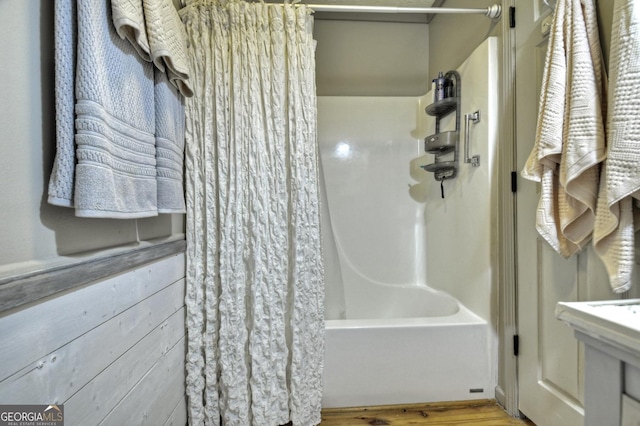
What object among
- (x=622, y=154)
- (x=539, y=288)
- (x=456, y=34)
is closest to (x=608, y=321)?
(x=622, y=154)

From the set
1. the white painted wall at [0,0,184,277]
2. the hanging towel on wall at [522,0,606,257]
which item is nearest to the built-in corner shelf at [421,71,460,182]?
the hanging towel on wall at [522,0,606,257]

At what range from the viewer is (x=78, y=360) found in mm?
667

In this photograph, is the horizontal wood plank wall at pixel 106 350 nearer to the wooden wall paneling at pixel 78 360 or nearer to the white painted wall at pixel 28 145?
the wooden wall paneling at pixel 78 360

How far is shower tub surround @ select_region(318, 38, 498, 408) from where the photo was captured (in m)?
1.45

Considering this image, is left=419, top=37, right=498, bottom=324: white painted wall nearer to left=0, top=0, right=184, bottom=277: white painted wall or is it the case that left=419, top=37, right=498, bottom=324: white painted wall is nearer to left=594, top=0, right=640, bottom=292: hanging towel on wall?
left=594, top=0, right=640, bottom=292: hanging towel on wall

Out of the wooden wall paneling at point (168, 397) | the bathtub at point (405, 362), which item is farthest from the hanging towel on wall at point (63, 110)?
the bathtub at point (405, 362)

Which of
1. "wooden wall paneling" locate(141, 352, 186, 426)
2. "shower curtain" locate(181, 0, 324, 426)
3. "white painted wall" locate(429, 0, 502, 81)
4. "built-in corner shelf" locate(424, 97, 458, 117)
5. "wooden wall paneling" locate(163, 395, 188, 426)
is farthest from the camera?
"built-in corner shelf" locate(424, 97, 458, 117)

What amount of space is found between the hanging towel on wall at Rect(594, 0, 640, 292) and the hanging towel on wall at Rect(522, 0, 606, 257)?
0.17ft

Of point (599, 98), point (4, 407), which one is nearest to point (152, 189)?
point (4, 407)

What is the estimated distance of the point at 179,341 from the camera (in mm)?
1264

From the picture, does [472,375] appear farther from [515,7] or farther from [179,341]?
[515,7]

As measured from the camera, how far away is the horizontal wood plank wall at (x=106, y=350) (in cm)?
54

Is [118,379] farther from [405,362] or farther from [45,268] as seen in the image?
[405,362]

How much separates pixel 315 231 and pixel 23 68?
3.49ft
